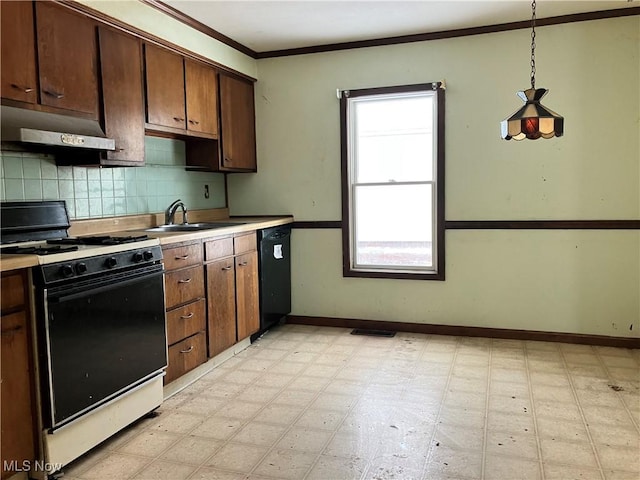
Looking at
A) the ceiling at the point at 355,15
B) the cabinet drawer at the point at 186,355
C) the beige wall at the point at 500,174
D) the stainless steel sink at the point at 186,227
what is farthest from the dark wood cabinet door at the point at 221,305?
the ceiling at the point at 355,15

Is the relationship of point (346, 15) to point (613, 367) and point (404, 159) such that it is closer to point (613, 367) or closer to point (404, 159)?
point (404, 159)

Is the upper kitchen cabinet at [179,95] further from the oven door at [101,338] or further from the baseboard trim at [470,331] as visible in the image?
the baseboard trim at [470,331]

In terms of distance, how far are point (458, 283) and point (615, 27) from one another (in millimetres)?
2199

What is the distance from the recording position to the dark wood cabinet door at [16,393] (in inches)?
77.0

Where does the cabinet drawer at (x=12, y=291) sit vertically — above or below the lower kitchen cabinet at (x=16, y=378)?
above

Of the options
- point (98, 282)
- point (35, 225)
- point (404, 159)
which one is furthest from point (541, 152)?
point (35, 225)

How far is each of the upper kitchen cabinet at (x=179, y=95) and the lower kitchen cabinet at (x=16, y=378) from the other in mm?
1620

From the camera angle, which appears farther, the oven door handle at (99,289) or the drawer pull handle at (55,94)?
the drawer pull handle at (55,94)

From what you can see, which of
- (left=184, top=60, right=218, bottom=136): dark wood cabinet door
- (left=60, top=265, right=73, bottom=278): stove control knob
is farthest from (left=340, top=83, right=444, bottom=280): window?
(left=60, top=265, right=73, bottom=278): stove control knob

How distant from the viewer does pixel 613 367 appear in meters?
3.36

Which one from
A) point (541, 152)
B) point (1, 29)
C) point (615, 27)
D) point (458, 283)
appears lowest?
point (458, 283)

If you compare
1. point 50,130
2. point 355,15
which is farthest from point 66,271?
point 355,15

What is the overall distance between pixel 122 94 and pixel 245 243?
1.35 m

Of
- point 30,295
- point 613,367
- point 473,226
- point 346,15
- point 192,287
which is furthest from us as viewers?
point 473,226
